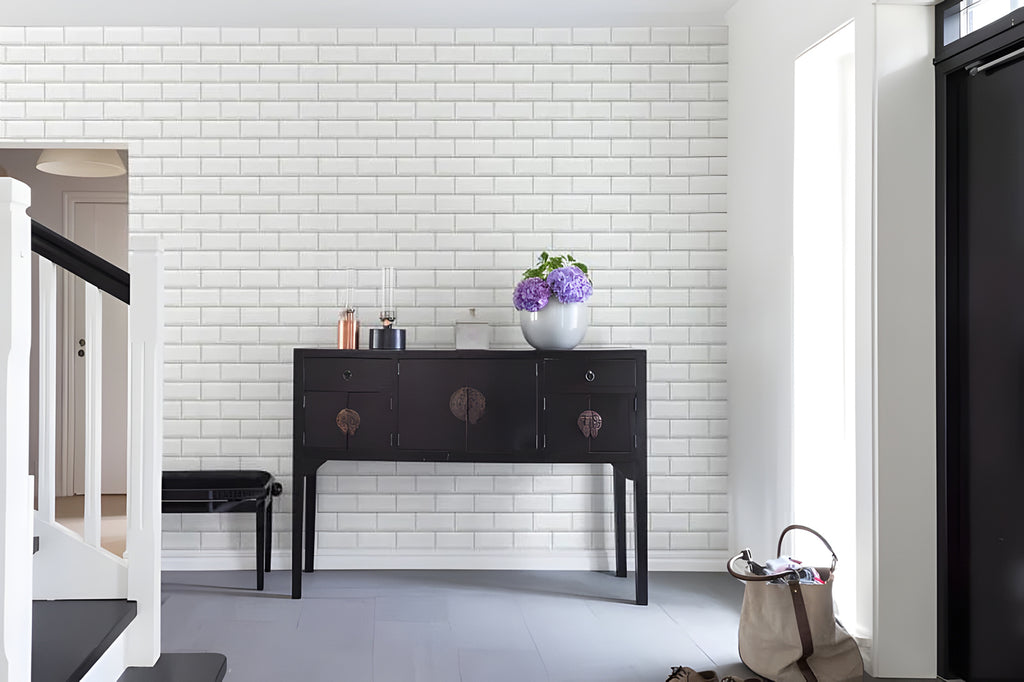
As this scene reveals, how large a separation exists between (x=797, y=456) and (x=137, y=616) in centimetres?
243

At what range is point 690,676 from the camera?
2.50 metres

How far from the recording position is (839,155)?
10.4 ft

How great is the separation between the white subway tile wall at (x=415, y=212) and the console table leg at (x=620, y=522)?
15cm

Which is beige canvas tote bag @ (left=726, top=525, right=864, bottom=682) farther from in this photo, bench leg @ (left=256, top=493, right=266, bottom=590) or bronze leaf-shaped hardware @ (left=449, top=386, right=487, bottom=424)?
bench leg @ (left=256, top=493, right=266, bottom=590)

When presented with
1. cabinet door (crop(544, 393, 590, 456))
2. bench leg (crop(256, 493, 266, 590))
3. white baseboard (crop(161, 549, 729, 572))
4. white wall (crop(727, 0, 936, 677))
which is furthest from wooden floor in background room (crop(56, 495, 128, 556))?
white wall (crop(727, 0, 936, 677))

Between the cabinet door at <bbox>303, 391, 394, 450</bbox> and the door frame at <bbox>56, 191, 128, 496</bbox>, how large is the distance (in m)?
2.94

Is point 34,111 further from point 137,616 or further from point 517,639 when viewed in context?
point 517,639

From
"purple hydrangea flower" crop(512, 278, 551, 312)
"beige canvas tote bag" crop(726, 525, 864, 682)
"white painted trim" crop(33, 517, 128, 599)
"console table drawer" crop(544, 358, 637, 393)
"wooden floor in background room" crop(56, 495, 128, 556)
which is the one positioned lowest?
"wooden floor in background room" crop(56, 495, 128, 556)

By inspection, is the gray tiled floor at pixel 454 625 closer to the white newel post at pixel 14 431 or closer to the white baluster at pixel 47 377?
the white baluster at pixel 47 377

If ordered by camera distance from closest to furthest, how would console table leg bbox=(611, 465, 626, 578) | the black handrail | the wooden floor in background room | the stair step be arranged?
the stair step
the black handrail
console table leg bbox=(611, 465, 626, 578)
the wooden floor in background room

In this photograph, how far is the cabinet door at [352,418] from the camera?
3.49m

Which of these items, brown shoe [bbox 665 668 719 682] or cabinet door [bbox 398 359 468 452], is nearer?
brown shoe [bbox 665 668 719 682]

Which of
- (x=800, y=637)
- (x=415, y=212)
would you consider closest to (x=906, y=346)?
(x=800, y=637)

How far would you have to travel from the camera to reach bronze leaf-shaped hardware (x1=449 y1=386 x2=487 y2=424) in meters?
3.48
